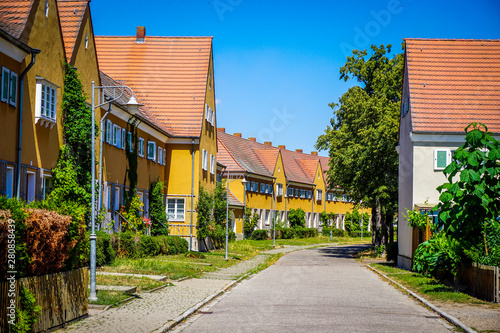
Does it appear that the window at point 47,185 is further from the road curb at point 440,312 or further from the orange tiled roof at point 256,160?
the orange tiled roof at point 256,160

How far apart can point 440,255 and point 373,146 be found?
17874 mm

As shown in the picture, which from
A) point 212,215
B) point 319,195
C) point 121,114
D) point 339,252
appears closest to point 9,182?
point 121,114

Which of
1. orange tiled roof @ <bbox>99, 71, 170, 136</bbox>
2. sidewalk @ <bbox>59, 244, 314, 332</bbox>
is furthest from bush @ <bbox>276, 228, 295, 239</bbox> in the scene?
sidewalk @ <bbox>59, 244, 314, 332</bbox>

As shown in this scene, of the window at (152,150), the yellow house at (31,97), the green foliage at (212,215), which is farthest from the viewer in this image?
the green foliage at (212,215)

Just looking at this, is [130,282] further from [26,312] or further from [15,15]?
[26,312]

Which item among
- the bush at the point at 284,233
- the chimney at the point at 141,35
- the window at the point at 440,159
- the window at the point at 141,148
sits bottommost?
the bush at the point at 284,233

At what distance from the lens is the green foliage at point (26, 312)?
9445 mm

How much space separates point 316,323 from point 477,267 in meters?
7.01

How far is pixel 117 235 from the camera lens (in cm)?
2522

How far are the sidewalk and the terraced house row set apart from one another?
5324 mm

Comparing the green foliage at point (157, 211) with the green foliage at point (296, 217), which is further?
the green foliage at point (296, 217)

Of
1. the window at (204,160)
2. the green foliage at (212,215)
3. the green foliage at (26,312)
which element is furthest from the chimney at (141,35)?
the green foliage at (26,312)

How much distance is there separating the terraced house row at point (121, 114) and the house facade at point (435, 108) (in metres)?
13.1

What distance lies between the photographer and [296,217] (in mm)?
75062
